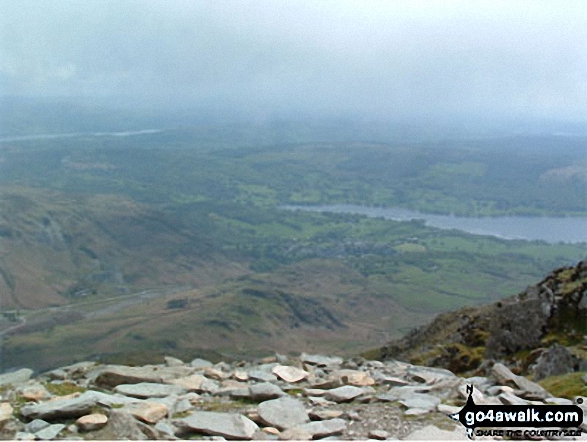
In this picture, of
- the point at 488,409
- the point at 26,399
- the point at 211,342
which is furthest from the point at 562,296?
the point at 211,342

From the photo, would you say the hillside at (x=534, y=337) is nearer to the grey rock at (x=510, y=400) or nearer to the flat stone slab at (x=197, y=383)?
the grey rock at (x=510, y=400)

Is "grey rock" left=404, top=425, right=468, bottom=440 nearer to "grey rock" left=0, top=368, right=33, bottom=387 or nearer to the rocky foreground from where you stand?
the rocky foreground

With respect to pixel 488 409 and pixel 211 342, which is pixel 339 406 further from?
pixel 211 342

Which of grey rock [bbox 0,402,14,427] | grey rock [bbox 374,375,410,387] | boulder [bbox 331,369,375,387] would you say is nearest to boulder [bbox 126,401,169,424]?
grey rock [bbox 0,402,14,427]

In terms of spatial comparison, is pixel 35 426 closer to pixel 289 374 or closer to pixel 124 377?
pixel 124 377

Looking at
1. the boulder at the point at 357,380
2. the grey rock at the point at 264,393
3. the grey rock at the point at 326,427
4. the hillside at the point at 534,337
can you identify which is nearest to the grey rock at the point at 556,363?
the hillside at the point at 534,337

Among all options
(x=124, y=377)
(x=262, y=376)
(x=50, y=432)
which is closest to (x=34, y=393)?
(x=124, y=377)

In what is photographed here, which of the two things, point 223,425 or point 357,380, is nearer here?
point 223,425
